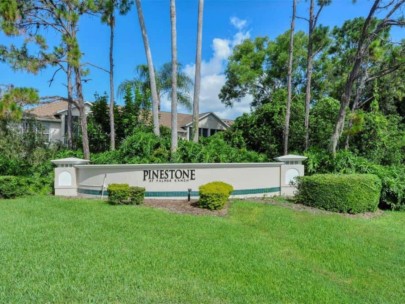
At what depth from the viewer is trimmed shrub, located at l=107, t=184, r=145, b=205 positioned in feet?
29.0

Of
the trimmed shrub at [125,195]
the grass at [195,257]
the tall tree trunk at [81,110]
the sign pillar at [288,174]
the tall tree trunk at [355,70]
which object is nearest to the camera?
the grass at [195,257]

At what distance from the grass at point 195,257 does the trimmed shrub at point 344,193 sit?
841 mm

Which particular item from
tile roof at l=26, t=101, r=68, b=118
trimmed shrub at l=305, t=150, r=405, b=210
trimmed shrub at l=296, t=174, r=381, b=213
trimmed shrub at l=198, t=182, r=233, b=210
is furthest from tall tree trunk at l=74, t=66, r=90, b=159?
tile roof at l=26, t=101, r=68, b=118

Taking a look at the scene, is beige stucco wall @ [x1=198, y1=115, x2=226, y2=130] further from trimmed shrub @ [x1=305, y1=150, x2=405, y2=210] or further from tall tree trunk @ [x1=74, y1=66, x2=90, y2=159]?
trimmed shrub @ [x1=305, y1=150, x2=405, y2=210]

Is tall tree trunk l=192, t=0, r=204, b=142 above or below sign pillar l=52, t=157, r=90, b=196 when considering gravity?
above

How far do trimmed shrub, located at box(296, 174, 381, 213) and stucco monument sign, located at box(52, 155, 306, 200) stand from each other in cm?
148

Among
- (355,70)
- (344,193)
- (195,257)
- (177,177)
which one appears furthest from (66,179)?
(355,70)

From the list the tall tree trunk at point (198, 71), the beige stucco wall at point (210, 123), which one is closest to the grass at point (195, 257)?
the tall tree trunk at point (198, 71)

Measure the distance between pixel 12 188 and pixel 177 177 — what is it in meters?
4.95

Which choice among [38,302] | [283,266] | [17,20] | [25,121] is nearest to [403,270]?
[283,266]

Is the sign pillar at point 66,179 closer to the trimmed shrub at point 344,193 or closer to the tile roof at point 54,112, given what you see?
the trimmed shrub at point 344,193

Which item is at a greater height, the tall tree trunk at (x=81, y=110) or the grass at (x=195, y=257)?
the tall tree trunk at (x=81, y=110)

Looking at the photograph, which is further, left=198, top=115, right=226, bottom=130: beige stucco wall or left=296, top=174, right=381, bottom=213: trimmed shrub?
left=198, top=115, right=226, bottom=130: beige stucco wall

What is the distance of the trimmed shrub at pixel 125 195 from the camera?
884 centimetres
